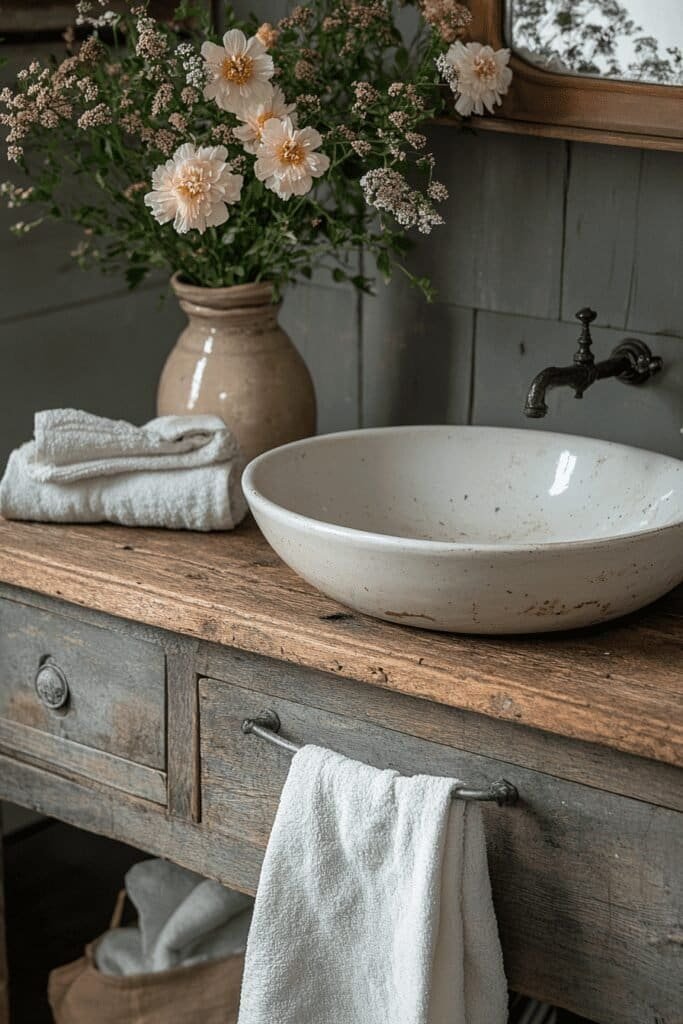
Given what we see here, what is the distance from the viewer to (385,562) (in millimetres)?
1022

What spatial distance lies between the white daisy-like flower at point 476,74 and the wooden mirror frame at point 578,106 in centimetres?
2

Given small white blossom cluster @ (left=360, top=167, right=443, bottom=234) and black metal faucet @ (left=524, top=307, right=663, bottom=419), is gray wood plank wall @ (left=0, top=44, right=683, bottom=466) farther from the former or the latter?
small white blossom cluster @ (left=360, top=167, right=443, bottom=234)

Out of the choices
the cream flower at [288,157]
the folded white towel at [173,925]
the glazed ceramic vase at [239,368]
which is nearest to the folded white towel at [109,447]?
the glazed ceramic vase at [239,368]

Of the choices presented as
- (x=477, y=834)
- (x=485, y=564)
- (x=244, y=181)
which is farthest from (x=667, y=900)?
(x=244, y=181)

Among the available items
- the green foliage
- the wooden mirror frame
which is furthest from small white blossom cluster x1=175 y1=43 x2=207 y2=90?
the wooden mirror frame

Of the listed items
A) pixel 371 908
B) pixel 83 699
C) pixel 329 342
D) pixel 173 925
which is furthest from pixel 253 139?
pixel 173 925

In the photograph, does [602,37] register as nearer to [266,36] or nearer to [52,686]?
[266,36]

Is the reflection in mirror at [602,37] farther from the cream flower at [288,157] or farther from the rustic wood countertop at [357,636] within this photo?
the rustic wood countertop at [357,636]

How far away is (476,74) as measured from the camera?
1.32 meters

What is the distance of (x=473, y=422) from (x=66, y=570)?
56 cm

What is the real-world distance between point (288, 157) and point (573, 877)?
705 millimetres

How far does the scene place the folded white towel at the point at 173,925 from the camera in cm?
163

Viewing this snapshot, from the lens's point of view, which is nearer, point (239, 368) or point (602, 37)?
point (602, 37)

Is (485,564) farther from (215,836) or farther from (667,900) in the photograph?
(215,836)
